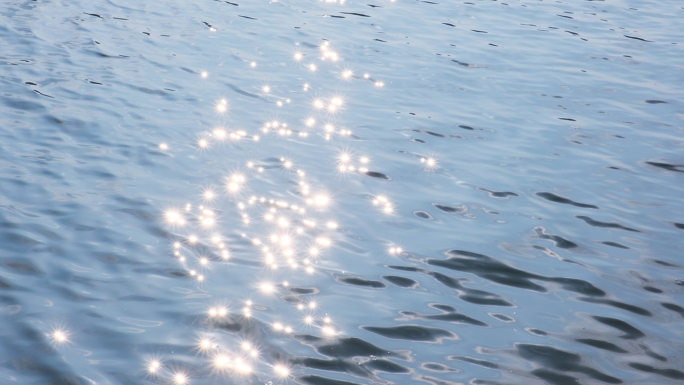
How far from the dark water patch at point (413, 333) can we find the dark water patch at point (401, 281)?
26.5 inches

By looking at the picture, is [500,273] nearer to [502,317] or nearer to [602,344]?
[502,317]

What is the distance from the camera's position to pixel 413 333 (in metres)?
5.59

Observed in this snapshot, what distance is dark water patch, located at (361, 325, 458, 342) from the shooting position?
5535 millimetres

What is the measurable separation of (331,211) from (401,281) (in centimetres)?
158

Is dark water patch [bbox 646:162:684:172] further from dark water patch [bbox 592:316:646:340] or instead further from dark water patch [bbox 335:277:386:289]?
dark water patch [bbox 335:277:386:289]

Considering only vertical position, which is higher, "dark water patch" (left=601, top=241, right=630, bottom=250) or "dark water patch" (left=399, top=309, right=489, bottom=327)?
"dark water patch" (left=601, top=241, right=630, bottom=250)

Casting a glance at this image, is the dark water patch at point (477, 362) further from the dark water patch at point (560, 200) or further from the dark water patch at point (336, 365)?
the dark water patch at point (560, 200)

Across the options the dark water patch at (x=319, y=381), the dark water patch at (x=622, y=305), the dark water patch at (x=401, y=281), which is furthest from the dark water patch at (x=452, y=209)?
the dark water patch at (x=319, y=381)

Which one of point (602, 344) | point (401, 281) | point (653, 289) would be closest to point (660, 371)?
point (602, 344)

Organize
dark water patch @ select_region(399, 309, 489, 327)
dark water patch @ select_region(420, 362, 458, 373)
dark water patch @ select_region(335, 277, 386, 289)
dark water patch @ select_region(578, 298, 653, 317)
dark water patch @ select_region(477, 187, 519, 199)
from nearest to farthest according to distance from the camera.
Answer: dark water patch @ select_region(420, 362, 458, 373) < dark water patch @ select_region(399, 309, 489, 327) < dark water patch @ select_region(578, 298, 653, 317) < dark water patch @ select_region(335, 277, 386, 289) < dark water patch @ select_region(477, 187, 519, 199)

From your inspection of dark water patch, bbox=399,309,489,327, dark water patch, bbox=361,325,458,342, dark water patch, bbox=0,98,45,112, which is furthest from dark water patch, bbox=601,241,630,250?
dark water patch, bbox=0,98,45,112

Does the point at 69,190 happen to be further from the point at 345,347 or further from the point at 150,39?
the point at 150,39

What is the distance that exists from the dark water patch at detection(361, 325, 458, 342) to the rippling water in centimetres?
2

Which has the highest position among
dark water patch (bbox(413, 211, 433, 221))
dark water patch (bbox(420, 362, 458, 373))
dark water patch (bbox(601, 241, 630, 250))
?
dark water patch (bbox(601, 241, 630, 250))
